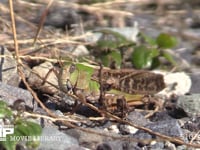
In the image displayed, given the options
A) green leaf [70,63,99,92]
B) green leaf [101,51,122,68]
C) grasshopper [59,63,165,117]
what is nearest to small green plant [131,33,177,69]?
green leaf [101,51,122,68]

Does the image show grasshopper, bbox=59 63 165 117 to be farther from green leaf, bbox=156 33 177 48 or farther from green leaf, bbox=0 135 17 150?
green leaf, bbox=156 33 177 48

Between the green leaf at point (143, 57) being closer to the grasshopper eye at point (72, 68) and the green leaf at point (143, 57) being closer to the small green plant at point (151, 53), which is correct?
the small green plant at point (151, 53)

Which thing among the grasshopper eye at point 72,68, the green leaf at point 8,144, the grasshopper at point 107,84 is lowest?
the green leaf at point 8,144

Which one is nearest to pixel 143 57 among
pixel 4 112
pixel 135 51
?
pixel 135 51

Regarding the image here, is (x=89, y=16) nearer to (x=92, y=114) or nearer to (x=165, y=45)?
(x=165, y=45)

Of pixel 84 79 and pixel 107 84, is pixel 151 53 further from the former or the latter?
pixel 84 79

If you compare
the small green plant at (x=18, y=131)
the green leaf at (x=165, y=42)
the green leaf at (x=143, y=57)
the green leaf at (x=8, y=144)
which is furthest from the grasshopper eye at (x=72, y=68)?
the green leaf at (x=165, y=42)

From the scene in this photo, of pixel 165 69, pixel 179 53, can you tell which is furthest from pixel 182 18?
pixel 165 69
